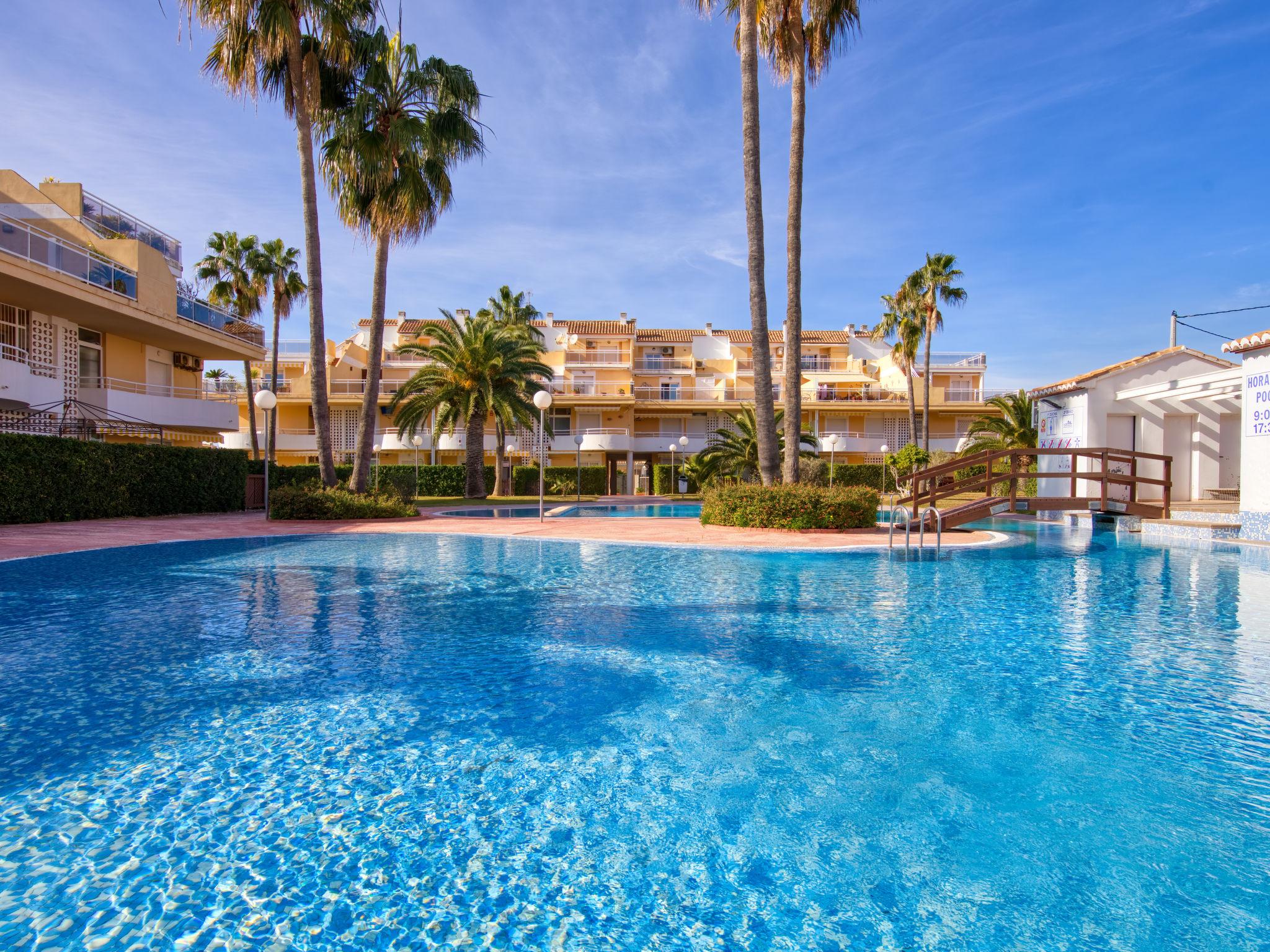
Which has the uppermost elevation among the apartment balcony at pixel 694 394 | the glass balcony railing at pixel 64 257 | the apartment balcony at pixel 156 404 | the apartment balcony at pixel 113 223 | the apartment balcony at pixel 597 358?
the apartment balcony at pixel 113 223

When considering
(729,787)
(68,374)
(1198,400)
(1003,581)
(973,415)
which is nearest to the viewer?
(729,787)

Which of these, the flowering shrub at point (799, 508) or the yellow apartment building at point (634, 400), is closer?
the flowering shrub at point (799, 508)

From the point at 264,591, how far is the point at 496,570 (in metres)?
3.51

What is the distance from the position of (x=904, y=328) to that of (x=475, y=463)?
2319 centimetres

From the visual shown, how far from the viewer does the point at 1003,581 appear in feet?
34.9

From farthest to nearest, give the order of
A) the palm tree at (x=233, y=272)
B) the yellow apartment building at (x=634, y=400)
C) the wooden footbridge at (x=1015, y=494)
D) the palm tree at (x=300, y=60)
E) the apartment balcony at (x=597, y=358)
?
the apartment balcony at (x=597, y=358), the yellow apartment building at (x=634, y=400), the palm tree at (x=233, y=272), the palm tree at (x=300, y=60), the wooden footbridge at (x=1015, y=494)

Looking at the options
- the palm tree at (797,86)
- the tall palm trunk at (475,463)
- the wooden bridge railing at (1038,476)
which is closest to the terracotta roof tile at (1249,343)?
the wooden bridge railing at (1038,476)

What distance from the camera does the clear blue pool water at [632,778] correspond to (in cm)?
278

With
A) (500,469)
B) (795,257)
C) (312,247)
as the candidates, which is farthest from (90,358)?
(795,257)

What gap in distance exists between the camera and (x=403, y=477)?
29.9 meters

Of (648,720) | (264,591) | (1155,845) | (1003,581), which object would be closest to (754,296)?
(1003,581)

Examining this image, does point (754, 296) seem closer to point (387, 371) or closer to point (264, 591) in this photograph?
point (264, 591)

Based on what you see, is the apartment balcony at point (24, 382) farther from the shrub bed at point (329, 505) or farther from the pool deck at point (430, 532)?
the shrub bed at point (329, 505)

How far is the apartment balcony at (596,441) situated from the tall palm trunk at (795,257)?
974 inches
